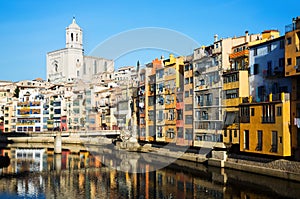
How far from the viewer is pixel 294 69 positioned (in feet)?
97.0

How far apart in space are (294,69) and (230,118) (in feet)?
29.4

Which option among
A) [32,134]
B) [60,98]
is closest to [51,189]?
[32,134]

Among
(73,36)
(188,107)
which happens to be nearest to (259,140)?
(188,107)

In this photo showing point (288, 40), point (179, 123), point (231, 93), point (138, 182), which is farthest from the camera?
point (179, 123)

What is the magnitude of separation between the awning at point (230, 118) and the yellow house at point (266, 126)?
1.27m

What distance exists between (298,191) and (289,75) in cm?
868

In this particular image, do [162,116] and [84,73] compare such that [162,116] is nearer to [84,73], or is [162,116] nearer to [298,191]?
[298,191]

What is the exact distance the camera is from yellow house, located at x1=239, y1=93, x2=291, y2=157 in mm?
29938

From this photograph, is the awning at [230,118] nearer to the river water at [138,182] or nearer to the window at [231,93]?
the window at [231,93]

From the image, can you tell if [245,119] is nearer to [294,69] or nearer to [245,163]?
[245,163]

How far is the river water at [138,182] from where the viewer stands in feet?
88.5

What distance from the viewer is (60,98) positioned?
84812mm

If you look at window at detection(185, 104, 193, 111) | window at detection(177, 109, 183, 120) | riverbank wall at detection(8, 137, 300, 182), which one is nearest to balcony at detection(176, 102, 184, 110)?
window at detection(177, 109, 183, 120)

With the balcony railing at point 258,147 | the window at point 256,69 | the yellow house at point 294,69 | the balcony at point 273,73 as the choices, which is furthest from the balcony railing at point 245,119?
the yellow house at point 294,69
